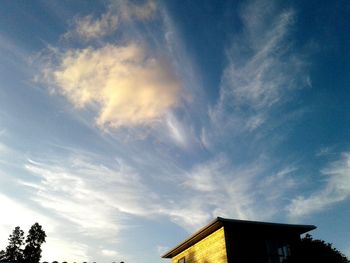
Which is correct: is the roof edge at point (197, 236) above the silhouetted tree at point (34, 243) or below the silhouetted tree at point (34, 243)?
below

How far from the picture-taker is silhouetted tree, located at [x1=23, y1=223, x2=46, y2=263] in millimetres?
58031

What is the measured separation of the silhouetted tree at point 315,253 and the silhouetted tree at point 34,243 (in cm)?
5451

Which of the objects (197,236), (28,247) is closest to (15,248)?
(28,247)

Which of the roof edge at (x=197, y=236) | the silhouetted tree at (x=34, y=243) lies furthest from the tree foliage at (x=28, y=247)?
the roof edge at (x=197, y=236)

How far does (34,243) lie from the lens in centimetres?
5947

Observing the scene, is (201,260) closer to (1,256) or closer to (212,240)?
(212,240)

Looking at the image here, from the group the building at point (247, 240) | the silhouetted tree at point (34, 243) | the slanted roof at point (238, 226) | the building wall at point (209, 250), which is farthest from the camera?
the silhouetted tree at point (34, 243)

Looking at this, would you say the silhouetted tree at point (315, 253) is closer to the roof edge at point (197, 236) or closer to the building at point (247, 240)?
the building at point (247, 240)

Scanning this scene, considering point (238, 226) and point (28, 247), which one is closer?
point (238, 226)

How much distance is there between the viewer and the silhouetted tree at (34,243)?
5803 cm

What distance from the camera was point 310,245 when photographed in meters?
17.4

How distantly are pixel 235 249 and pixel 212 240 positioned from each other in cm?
211

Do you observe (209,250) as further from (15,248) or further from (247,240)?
(15,248)

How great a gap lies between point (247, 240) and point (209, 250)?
294cm
